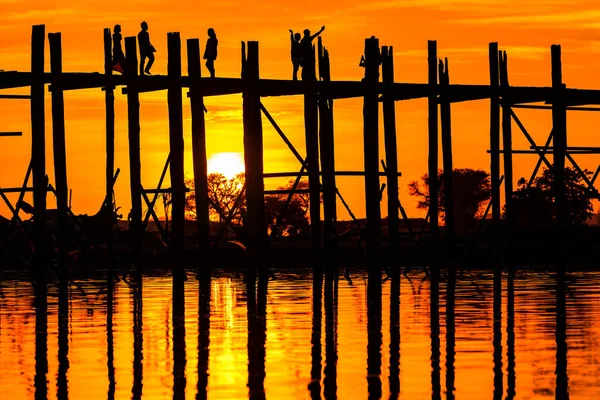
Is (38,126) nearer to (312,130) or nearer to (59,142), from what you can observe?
(59,142)

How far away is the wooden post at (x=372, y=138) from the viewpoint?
1250 inches

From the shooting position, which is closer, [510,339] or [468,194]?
[510,339]

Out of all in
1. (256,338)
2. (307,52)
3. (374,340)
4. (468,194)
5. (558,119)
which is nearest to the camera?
(374,340)

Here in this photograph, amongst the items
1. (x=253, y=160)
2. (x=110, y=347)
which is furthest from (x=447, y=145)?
(x=110, y=347)

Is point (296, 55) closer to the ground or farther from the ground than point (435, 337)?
farther from the ground

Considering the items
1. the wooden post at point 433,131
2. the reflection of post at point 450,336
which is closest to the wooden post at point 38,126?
the reflection of post at point 450,336

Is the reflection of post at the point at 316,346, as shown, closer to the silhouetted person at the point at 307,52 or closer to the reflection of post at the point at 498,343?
the reflection of post at the point at 498,343

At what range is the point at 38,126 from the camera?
96.7ft

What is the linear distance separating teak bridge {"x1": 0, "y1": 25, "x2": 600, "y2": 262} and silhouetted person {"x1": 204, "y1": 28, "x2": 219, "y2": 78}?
17.0 inches

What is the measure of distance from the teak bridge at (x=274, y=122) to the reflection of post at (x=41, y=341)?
305 cm

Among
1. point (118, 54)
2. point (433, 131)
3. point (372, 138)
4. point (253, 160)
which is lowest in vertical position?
point (253, 160)

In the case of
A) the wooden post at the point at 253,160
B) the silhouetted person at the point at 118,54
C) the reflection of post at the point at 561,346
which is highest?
the silhouetted person at the point at 118,54

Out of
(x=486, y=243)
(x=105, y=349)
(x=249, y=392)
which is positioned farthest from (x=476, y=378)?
(x=486, y=243)

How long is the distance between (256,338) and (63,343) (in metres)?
1.97
